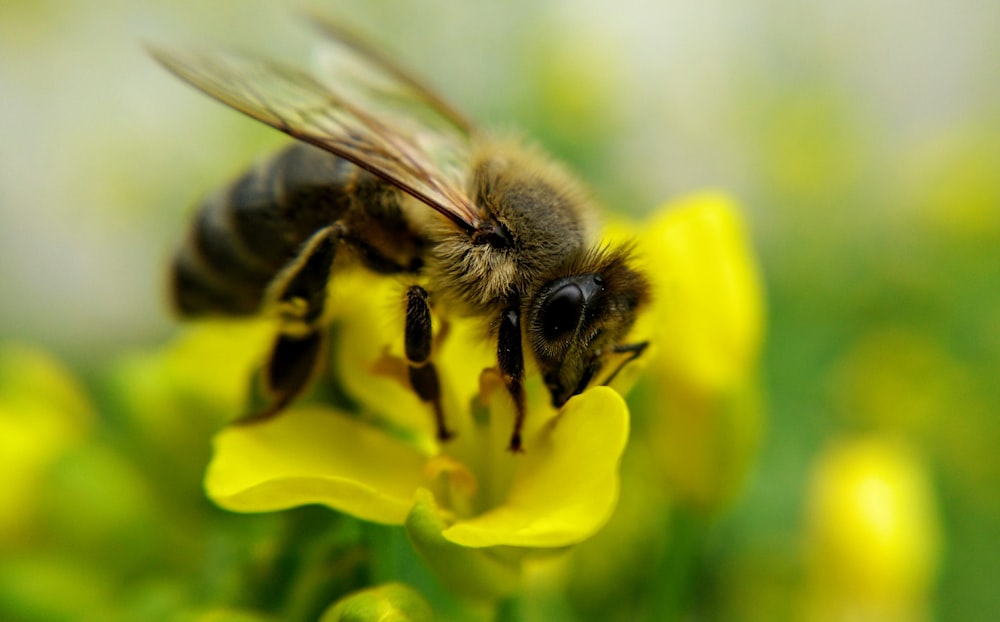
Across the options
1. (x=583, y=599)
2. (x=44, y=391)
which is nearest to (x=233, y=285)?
(x=44, y=391)

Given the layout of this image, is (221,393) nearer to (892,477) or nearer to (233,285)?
(233,285)

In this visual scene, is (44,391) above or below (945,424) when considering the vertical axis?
below

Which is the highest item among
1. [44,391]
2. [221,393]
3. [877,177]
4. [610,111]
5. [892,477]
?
[877,177]

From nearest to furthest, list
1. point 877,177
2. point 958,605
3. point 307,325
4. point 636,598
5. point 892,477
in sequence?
point 307,325, point 636,598, point 892,477, point 958,605, point 877,177

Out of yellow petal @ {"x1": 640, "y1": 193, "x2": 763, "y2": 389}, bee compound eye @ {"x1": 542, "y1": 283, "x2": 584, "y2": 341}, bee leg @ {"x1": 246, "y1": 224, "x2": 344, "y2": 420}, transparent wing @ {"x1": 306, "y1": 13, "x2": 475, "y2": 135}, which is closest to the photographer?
bee compound eye @ {"x1": 542, "y1": 283, "x2": 584, "y2": 341}

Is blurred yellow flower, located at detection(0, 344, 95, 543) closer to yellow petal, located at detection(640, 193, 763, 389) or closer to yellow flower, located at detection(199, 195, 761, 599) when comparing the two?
yellow flower, located at detection(199, 195, 761, 599)

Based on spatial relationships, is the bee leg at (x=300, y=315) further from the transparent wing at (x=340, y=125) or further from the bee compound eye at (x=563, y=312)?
the bee compound eye at (x=563, y=312)

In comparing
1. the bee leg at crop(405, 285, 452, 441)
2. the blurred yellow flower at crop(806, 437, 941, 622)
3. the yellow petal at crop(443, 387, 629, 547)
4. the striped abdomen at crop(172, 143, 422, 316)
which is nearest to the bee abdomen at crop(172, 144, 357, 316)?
the striped abdomen at crop(172, 143, 422, 316)
